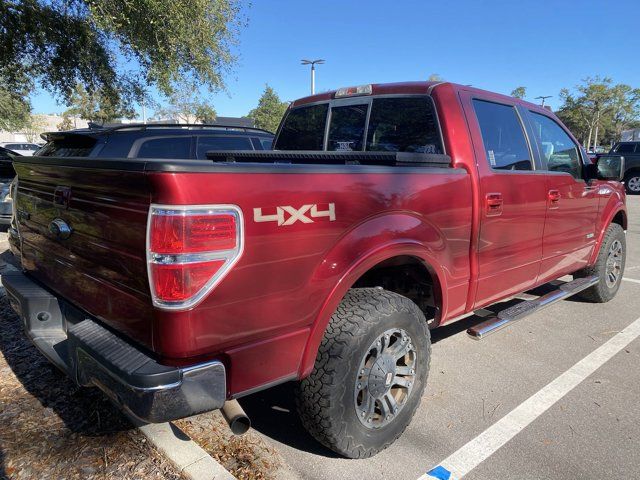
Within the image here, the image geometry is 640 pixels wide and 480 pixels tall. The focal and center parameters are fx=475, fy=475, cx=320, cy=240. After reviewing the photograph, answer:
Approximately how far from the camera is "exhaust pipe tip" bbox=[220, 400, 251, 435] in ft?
6.53

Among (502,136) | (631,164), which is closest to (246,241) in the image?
(502,136)

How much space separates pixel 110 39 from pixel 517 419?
1085cm

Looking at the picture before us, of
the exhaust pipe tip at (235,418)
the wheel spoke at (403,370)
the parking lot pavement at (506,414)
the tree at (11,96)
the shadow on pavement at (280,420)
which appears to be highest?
the tree at (11,96)

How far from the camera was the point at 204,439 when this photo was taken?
2.64 metres

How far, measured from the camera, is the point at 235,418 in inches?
78.2

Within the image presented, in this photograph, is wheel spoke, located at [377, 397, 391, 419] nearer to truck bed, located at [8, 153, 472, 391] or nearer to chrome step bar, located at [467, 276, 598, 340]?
truck bed, located at [8, 153, 472, 391]

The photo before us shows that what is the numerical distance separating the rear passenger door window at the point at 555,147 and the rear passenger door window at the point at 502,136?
0.28 metres

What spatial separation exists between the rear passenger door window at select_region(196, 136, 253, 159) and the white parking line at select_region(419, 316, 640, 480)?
4624 mm

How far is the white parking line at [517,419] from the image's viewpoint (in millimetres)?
2500

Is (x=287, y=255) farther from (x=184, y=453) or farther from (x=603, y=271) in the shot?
(x=603, y=271)

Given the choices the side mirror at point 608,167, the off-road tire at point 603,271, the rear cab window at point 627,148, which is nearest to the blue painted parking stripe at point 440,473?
the side mirror at point 608,167

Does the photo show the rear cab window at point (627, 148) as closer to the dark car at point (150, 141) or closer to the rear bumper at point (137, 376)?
the dark car at point (150, 141)

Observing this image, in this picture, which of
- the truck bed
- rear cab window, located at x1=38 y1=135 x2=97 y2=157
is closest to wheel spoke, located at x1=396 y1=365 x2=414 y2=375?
the truck bed

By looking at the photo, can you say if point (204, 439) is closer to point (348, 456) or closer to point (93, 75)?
point (348, 456)
